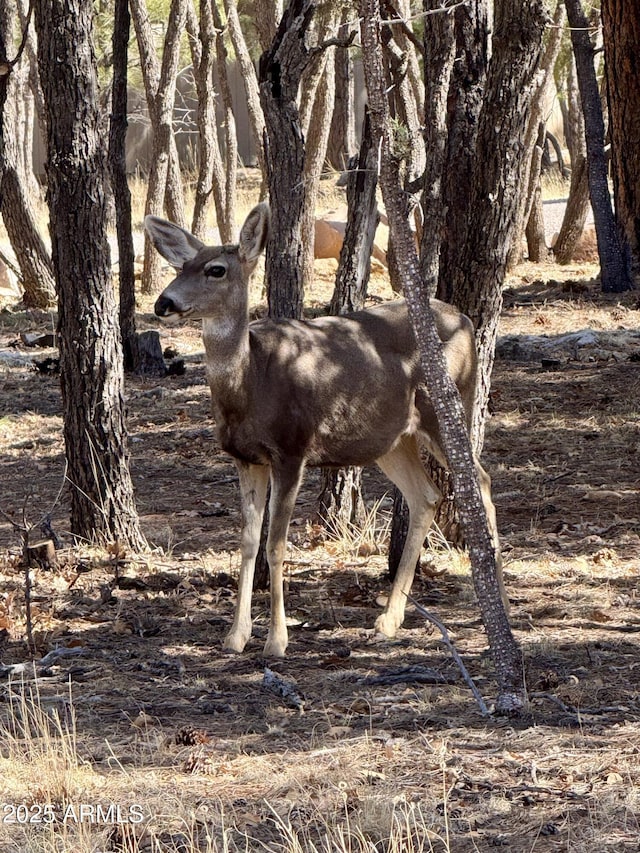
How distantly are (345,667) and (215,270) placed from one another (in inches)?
92.0

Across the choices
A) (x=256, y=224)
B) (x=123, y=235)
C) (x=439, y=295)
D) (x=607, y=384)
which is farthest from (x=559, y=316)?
(x=256, y=224)

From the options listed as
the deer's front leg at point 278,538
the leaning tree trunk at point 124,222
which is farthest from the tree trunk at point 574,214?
the deer's front leg at point 278,538

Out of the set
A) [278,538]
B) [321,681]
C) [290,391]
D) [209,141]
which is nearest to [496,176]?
[290,391]

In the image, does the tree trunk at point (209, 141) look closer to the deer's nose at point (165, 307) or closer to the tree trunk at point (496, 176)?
the tree trunk at point (496, 176)

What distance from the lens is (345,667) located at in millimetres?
6688

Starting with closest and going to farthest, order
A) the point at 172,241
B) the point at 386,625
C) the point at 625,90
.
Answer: the point at 625,90 → the point at 172,241 → the point at 386,625

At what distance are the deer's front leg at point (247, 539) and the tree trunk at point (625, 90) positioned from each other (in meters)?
2.58

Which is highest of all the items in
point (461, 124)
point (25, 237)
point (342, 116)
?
point (342, 116)

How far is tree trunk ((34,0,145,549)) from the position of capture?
861 centimetres

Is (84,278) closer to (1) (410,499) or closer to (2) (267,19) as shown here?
(1) (410,499)

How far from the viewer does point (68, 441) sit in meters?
9.01

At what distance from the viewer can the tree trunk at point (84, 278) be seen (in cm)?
861

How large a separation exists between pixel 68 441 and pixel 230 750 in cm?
418

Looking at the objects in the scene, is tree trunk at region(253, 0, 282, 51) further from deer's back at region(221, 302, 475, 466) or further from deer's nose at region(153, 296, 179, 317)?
deer's nose at region(153, 296, 179, 317)
